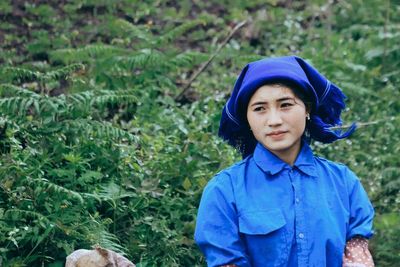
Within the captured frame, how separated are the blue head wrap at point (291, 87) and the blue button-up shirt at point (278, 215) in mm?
225

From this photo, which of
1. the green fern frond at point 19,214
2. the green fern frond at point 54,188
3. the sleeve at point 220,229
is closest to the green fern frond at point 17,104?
the green fern frond at point 54,188

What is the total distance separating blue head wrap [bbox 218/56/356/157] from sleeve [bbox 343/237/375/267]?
0.60 metres

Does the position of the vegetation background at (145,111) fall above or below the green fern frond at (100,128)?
below

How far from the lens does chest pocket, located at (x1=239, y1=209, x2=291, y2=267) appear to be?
438 centimetres

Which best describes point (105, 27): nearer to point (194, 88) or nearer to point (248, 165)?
point (194, 88)

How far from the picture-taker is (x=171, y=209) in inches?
241

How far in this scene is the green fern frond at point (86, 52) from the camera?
7.87 meters

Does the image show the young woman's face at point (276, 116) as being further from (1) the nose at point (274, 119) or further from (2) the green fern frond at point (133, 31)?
(2) the green fern frond at point (133, 31)

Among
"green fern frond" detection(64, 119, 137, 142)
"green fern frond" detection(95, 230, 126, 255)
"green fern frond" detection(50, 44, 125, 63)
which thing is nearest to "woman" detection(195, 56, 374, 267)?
"green fern frond" detection(95, 230, 126, 255)

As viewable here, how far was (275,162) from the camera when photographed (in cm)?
461

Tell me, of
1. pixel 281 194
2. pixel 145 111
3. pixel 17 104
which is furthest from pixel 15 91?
pixel 281 194

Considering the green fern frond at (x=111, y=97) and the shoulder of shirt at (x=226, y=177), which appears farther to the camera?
the green fern frond at (x=111, y=97)

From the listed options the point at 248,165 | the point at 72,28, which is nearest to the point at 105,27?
the point at 72,28

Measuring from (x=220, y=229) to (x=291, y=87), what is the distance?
0.81 m
